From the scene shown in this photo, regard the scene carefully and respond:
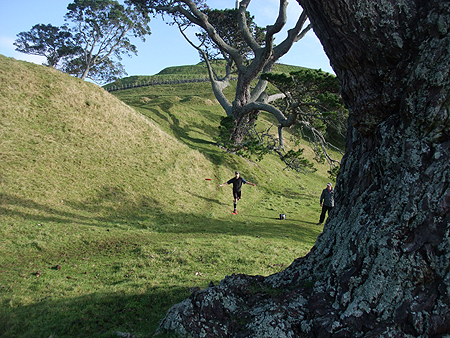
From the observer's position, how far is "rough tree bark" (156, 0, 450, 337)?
3023 millimetres

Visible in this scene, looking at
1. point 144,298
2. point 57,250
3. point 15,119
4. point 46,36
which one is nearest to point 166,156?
point 15,119

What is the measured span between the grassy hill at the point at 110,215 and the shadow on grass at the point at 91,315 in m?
0.02

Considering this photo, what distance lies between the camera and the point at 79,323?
4898 mm

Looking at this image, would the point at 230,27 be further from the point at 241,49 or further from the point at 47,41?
A: the point at 47,41

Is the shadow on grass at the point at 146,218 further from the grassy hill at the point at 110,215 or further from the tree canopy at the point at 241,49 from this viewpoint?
the tree canopy at the point at 241,49

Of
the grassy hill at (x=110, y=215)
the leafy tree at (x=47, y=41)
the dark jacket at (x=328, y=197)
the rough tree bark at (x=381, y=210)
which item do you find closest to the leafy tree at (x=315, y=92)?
the dark jacket at (x=328, y=197)

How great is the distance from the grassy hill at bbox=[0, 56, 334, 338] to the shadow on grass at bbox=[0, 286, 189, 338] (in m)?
0.02

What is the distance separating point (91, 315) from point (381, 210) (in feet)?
16.6

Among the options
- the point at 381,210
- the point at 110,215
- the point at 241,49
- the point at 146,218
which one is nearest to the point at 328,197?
the point at 146,218

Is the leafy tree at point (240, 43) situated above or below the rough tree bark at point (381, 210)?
above

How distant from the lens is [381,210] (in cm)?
353

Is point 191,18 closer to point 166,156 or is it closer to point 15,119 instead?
point 166,156

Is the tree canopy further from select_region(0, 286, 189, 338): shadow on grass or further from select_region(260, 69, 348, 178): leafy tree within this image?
select_region(0, 286, 189, 338): shadow on grass

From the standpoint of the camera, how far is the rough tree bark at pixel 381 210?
3.02 meters
